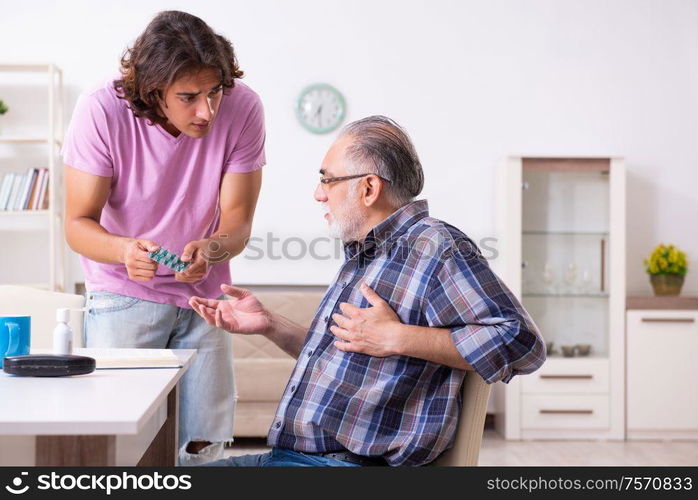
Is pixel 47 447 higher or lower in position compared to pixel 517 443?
higher

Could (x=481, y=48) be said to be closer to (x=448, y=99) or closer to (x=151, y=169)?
(x=448, y=99)

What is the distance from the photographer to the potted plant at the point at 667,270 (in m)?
4.59

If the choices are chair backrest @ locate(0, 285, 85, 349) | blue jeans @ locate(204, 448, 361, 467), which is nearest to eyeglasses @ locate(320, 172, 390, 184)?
blue jeans @ locate(204, 448, 361, 467)

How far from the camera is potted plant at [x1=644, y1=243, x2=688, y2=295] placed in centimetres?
459

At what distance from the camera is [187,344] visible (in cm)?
198

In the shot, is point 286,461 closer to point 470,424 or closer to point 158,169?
point 470,424

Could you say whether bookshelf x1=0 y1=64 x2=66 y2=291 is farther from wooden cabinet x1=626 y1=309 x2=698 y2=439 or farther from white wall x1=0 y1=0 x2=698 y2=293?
wooden cabinet x1=626 y1=309 x2=698 y2=439

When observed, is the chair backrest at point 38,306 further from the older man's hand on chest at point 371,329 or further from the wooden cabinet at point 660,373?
the wooden cabinet at point 660,373

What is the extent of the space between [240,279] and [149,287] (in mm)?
2866

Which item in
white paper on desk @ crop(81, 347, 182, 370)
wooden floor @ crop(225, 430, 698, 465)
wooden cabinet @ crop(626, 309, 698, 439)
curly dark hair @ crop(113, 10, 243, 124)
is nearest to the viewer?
white paper on desk @ crop(81, 347, 182, 370)

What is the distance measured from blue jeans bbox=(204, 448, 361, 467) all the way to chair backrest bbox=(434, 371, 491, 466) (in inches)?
7.1

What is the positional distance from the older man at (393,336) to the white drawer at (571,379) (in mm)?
3036

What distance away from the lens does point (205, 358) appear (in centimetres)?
196

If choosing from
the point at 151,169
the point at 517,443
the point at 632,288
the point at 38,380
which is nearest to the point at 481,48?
the point at 632,288
